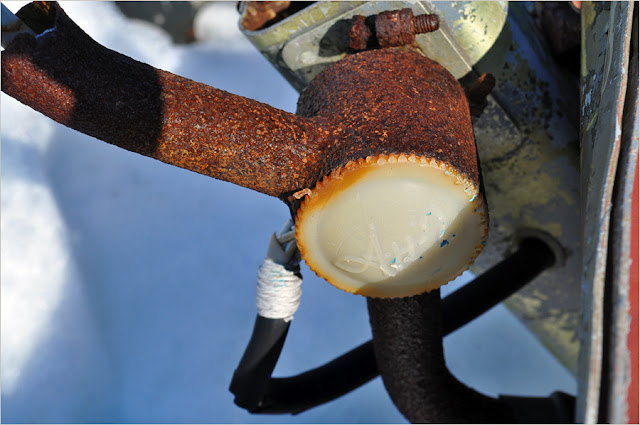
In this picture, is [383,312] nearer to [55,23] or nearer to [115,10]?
[55,23]

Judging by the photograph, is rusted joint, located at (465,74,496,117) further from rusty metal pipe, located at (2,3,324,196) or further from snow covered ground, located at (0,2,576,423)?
snow covered ground, located at (0,2,576,423)

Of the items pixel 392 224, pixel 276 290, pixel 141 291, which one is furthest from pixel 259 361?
pixel 141 291

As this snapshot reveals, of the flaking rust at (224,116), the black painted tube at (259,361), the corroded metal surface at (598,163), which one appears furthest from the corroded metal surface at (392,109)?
the black painted tube at (259,361)

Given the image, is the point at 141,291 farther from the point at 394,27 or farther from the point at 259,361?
the point at 394,27

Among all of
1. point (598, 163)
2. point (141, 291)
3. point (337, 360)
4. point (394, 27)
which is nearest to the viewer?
point (598, 163)

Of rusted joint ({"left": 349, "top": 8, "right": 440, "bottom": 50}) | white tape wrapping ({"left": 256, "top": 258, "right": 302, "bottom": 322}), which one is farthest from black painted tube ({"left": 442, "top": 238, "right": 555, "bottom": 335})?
rusted joint ({"left": 349, "top": 8, "right": 440, "bottom": 50})

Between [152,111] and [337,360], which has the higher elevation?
[152,111]

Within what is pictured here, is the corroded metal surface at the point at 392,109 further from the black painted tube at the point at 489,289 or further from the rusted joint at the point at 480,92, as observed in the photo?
the black painted tube at the point at 489,289
